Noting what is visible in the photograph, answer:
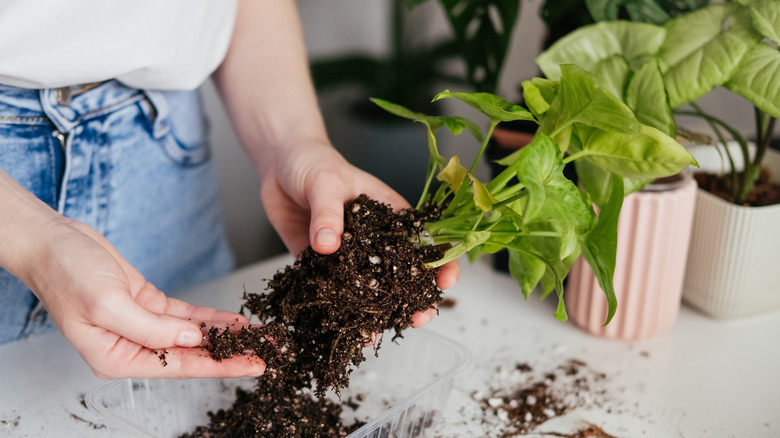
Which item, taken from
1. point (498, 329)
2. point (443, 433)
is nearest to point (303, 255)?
point (443, 433)

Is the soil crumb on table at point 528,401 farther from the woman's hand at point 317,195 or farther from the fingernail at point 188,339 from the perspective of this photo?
the fingernail at point 188,339

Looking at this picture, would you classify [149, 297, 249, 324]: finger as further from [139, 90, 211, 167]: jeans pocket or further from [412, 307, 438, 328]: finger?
[139, 90, 211, 167]: jeans pocket

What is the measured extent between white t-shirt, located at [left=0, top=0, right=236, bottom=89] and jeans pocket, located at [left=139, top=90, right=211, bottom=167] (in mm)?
38

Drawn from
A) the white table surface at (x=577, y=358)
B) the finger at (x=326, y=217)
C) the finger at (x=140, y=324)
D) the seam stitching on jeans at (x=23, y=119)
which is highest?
the seam stitching on jeans at (x=23, y=119)

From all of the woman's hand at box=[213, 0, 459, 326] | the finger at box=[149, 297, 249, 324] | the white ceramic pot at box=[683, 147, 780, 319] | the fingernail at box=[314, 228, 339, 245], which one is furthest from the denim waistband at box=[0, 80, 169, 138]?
the white ceramic pot at box=[683, 147, 780, 319]

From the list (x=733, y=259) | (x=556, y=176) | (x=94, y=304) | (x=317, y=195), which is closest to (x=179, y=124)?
(x=317, y=195)

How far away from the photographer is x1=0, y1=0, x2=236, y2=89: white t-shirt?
2.61 feet

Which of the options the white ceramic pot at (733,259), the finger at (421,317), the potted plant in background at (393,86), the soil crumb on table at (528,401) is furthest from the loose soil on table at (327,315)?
the potted plant in background at (393,86)

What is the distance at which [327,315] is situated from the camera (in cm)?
72

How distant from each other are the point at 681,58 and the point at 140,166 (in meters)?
0.78

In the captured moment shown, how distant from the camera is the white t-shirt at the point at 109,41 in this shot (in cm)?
79

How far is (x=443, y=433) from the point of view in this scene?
812 mm

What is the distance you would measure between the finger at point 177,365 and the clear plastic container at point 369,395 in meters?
0.05

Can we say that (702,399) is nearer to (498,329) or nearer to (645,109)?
(498,329)
